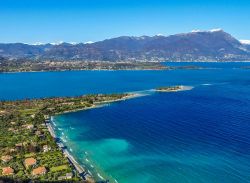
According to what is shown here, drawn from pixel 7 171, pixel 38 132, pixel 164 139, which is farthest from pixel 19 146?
pixel 164 139

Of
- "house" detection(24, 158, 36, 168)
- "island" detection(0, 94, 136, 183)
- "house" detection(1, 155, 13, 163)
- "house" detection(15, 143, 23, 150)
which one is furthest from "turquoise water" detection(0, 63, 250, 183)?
"house" detection(1, 155, 13, 163)

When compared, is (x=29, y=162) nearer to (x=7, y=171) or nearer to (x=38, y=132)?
(x=7, y=171)

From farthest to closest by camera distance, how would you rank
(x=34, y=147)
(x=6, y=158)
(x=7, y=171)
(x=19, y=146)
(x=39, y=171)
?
(x=19, y=146), (x=34, y=147), (x=6, y=158), (x=7, y=171), (x=39, y=171)

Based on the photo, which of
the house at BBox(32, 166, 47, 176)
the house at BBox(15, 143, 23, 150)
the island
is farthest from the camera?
the house at BBox(15, 143, 23, 150)

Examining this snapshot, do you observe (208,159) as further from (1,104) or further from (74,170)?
(1,104)

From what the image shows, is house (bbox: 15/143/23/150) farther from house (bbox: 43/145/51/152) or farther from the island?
house (bbox: 43/145/51/152)

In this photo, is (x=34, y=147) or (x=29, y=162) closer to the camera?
(x=29, y=162)

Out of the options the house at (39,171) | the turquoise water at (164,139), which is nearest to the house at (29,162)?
the house at (39,171)

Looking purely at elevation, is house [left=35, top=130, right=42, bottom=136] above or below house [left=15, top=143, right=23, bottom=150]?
below
